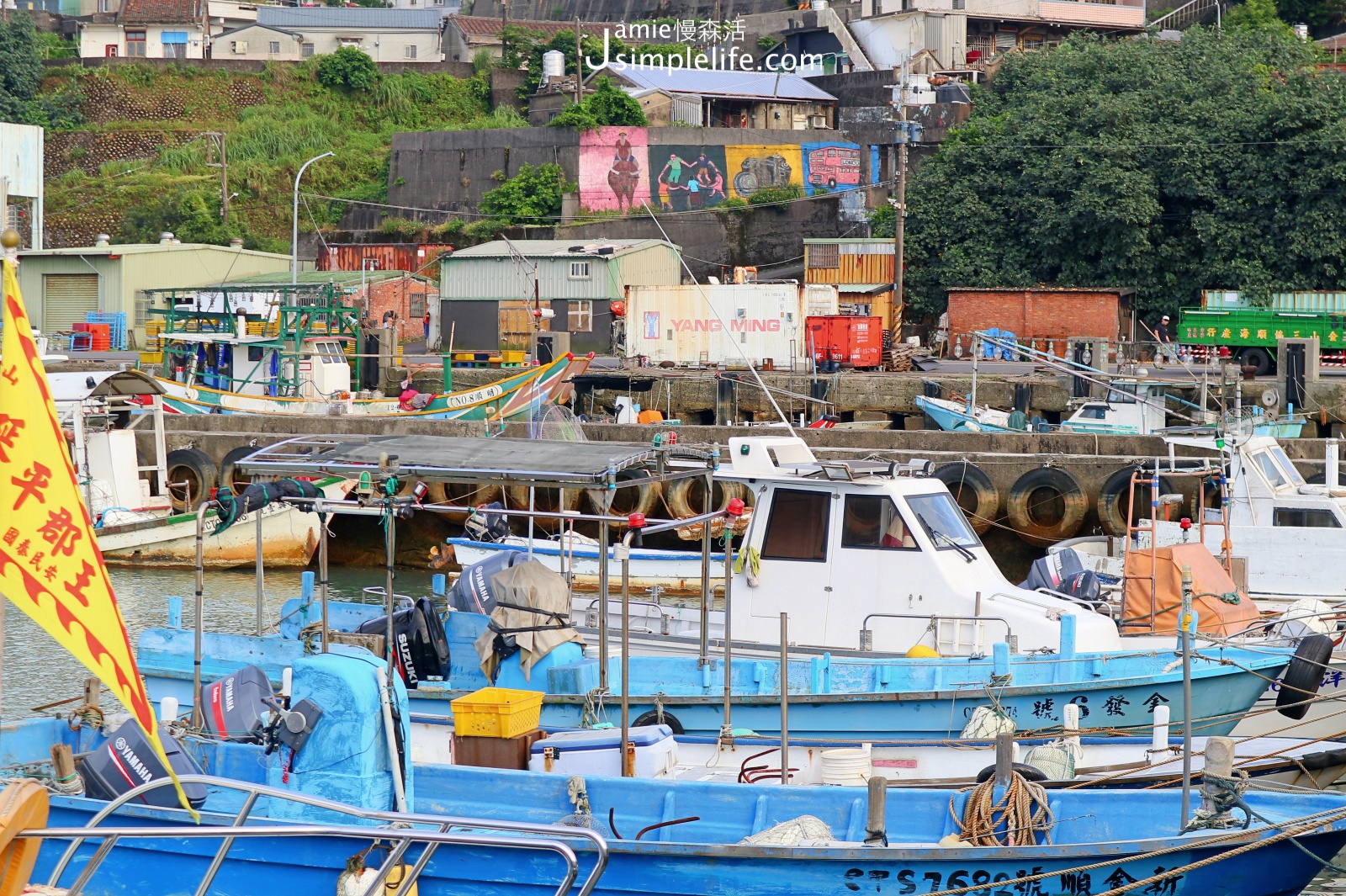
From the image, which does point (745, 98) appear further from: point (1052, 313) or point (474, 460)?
point (474, 460)

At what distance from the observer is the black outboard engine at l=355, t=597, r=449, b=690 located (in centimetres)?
1098

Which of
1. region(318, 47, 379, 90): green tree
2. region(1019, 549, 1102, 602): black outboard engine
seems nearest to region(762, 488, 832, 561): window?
region(1019, 549, 1102, 602): black outboard engine

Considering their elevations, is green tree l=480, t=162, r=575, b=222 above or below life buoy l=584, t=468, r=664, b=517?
above

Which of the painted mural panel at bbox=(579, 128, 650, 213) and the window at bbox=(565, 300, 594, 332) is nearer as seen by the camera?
the window at bbox=(565, 300, 594, 332)

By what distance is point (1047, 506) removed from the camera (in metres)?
20.9

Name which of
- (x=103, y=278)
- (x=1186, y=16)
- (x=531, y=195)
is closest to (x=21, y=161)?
(x=103, y=278)

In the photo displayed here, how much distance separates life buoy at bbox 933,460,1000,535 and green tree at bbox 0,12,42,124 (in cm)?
4556

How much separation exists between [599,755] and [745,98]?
44242mm

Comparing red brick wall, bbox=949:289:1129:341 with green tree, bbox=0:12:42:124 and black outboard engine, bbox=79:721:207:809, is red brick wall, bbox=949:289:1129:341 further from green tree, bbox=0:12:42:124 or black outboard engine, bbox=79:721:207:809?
green tree, bbox=0:12:42:124

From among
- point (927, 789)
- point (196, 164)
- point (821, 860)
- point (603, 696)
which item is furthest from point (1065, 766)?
point (196, 164)

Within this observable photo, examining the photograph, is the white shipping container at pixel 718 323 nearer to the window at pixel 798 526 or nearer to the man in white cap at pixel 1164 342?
the man in white cap at pixel 1164 342

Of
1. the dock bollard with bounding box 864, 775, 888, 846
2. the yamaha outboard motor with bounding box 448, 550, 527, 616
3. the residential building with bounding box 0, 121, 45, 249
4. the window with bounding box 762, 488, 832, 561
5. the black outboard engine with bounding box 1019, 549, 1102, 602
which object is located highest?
the residential building with bounding box 0, 121, 45, 249

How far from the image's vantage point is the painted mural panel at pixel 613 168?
47.5 meters

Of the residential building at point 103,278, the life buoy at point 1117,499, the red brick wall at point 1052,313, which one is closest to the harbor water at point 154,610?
the life buoy at point 1117,499
